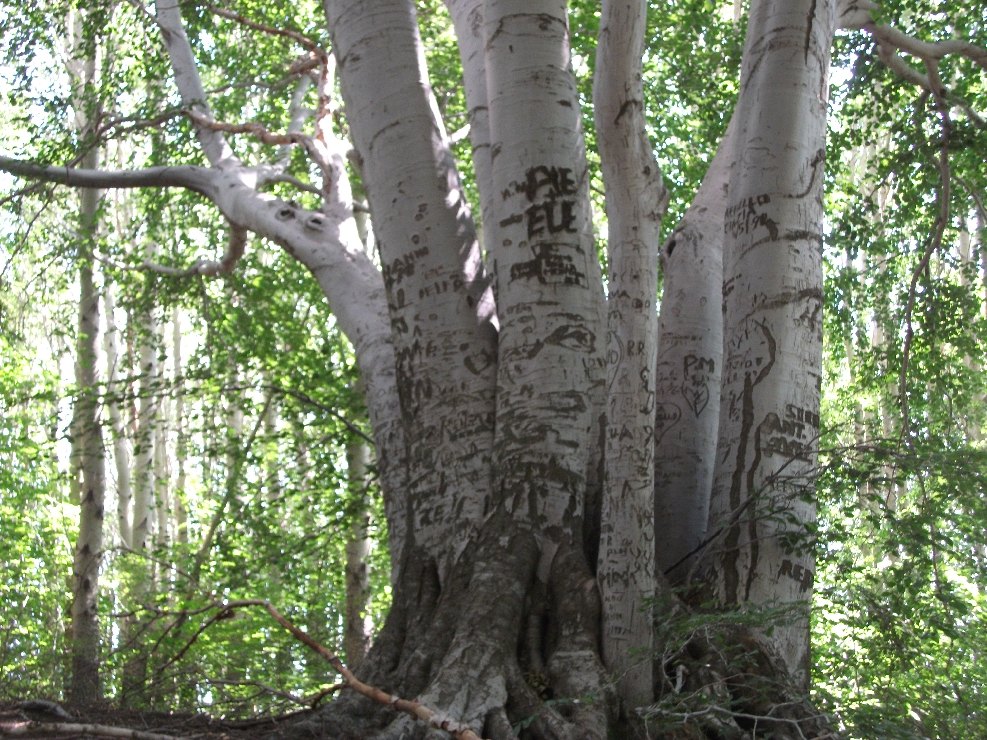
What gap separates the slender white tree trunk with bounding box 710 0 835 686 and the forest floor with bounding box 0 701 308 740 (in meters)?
1.83

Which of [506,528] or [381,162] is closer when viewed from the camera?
[506,528]

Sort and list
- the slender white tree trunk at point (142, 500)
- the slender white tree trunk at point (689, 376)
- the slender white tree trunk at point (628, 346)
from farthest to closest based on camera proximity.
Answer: the slender white tree trunk at point (142, 500), the slender white tree trunk at point (689, 376), the slender white tree trunk at point (628, 346)

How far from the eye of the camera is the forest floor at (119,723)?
3.47 meters

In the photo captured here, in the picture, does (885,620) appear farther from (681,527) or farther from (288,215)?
(288,215)

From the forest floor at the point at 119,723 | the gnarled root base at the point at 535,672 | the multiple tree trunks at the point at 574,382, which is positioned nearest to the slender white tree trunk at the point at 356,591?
the multiple tree trunks at the point at 574,382

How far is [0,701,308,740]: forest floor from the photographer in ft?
11.4

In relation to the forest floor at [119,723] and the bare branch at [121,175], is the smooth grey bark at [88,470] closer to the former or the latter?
the bare branch at [121,175]

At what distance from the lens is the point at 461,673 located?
3.60m

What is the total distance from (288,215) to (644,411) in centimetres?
315

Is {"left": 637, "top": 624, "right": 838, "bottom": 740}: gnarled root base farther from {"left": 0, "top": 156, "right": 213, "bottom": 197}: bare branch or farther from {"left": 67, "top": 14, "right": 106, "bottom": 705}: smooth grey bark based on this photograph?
{"left": 67, "top": 14, "right": 106, "bottom": 705}: smooth grey bark

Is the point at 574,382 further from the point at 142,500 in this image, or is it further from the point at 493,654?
the point at 142,500

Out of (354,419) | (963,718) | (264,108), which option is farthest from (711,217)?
(264,108)

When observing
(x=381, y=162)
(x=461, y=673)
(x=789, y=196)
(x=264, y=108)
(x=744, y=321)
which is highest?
(x=264, y=108)

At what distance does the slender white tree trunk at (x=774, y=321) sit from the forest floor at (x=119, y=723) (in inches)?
72.2
